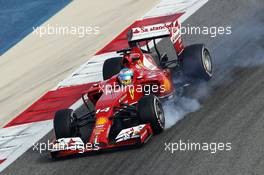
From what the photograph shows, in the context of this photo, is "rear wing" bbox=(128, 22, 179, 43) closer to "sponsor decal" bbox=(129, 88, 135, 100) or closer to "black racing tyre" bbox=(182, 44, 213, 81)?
"black racing tyre" bbox=(182, 44, 213, 81)

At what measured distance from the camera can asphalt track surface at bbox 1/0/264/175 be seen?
10852 millimetres

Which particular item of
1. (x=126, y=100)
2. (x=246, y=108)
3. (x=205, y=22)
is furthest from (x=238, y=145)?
(x=205, y=22)

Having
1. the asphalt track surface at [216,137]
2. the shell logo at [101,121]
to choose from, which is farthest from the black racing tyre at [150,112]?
the shell logo at [101,121]

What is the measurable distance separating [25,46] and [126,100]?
7.43 metres

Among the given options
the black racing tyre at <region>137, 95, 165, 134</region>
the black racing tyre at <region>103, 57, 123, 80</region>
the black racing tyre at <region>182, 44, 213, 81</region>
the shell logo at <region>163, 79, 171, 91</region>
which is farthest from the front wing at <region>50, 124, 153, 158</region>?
the black racing tyre at <region>103, 57, 123, 80</region>

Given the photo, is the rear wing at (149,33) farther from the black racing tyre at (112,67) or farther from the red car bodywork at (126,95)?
the black racing tyre at (112,67)

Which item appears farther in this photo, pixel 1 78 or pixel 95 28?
pixel 95 28

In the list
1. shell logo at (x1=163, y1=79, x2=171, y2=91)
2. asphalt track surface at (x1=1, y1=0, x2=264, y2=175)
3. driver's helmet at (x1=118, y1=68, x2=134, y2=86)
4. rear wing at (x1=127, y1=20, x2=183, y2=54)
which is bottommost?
asphalt track surface at (x1=1, y1=0, x2=264, y2=175)

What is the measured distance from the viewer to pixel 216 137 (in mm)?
11797

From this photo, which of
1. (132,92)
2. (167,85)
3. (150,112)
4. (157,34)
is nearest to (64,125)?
(132,92)

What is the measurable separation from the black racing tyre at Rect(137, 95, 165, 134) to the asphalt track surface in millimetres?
261

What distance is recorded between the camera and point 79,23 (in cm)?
2025

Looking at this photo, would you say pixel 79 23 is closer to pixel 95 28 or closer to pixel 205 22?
pixel 95 28

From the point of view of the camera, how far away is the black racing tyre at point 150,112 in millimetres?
11977
